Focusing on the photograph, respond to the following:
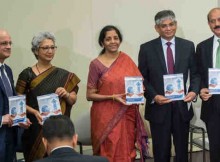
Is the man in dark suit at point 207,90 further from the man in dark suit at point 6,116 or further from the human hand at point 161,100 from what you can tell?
the man in dark suit at point 6,116

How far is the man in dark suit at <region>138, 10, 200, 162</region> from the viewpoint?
12.2 feet

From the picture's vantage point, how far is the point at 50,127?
221 centimetres

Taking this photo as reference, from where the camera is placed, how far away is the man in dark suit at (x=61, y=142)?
2.07 meters

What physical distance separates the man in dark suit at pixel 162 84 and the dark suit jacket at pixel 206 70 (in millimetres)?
63

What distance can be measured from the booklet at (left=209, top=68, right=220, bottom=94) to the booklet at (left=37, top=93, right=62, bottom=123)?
4.26 ft

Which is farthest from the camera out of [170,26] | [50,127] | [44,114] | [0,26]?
[0,26]

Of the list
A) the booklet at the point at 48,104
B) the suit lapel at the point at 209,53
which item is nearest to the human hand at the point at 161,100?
the suit lapel at the point at 209,53

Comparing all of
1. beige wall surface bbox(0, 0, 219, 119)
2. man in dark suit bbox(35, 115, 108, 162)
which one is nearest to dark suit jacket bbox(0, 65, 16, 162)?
man in dark suit bbox(35, 115, 108, 162)

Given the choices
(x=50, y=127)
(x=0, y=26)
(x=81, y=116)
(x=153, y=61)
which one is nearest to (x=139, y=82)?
(x=153, y=61)

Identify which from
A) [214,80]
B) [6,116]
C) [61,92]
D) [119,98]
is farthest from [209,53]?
[6,116]

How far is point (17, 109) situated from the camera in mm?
3260

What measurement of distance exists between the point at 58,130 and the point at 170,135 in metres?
1.81

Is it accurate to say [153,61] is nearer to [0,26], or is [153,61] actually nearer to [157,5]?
[157,5]

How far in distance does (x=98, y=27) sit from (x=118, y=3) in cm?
36
